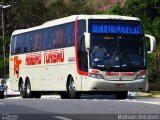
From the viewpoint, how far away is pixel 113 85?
27906 millimetres

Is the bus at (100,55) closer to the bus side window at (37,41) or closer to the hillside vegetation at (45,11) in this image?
the bus side window at (37,41)

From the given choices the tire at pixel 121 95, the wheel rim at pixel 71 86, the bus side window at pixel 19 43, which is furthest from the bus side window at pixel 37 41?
the tire at pixel 121 95

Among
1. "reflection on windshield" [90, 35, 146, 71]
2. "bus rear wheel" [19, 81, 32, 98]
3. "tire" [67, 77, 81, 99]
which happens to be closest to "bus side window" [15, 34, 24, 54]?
"bus rear wheel" [19, 81, 32, 98]

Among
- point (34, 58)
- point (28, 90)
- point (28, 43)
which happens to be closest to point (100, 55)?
point (34, 58)

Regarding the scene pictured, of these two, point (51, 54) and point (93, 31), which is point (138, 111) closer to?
point (93, 31)

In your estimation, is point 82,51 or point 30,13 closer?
point 82,51

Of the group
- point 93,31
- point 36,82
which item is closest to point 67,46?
point 93,31

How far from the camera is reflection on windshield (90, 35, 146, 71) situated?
2773 cm

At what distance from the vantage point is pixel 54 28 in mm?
31781

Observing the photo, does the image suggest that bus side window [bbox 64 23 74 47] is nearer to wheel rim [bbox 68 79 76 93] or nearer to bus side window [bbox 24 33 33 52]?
wheel rim [bbox 68 79 76 93]

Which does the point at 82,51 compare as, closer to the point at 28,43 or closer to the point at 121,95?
the point at 121,95

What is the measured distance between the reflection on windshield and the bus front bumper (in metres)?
0.60

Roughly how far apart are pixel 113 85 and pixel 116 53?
136cm

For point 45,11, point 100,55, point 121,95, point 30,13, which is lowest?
point 121,95
